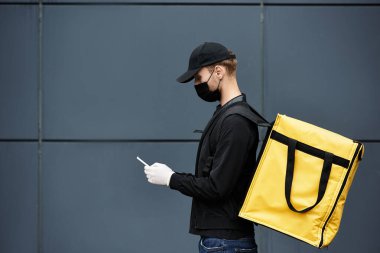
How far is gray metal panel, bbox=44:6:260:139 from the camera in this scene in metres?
6.09

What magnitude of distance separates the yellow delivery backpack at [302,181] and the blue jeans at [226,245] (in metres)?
0.13

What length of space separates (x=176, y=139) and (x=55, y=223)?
1221 mm

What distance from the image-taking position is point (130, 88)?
610 cm

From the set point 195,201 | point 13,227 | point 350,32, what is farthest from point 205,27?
point 195,201

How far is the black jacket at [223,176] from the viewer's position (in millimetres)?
3453

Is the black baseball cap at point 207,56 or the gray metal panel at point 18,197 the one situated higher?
the black baseball cap at point 207,56

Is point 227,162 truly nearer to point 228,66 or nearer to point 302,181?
point 302,181

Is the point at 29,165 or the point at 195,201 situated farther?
the point at 29,165

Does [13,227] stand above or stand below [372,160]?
below

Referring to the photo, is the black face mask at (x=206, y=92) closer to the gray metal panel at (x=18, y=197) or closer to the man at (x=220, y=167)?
the man at (x=220, y=167)

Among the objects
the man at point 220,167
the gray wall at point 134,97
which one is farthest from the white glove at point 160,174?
the gray wall at point 134,97

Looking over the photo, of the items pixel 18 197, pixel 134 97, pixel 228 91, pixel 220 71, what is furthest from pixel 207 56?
pixel 18 197

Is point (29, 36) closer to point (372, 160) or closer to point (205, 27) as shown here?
point (205, 27)

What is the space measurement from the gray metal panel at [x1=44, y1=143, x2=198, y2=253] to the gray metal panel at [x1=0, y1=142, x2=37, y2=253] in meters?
0.11
